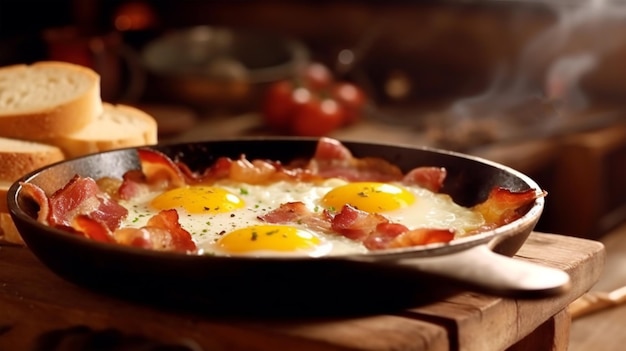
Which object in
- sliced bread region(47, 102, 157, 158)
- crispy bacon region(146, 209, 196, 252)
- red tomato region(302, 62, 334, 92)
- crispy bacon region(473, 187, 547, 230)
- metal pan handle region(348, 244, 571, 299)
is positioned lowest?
red tomato region(302, 62, 334, 92)

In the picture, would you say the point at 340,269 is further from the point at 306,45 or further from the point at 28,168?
the point at 306,45

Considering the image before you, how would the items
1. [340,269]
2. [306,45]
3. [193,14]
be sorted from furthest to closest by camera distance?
[193,14], [306,45], [340,269]

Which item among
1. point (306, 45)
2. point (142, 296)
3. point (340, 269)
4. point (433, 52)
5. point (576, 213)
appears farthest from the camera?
point (306, 45)

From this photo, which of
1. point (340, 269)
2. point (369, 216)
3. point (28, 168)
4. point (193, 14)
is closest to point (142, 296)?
point (340, 269)

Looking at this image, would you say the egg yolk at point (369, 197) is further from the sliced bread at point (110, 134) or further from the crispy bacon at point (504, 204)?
the sliced bread at point (110, 134)

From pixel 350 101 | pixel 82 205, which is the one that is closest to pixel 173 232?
pixel 82 205

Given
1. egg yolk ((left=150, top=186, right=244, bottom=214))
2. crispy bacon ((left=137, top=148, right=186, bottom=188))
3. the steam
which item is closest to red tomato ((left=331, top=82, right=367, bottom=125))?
the steam

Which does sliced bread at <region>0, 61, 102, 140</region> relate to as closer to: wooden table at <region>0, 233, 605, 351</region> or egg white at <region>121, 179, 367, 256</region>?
egg white at <region>121, 179, 367, 256</region>
